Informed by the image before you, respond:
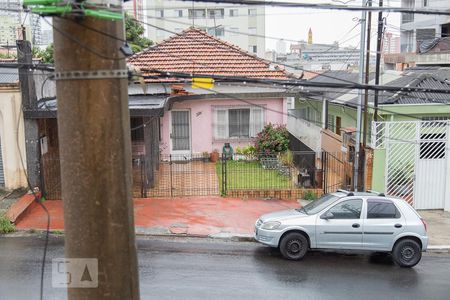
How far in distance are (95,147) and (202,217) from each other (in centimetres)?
1094

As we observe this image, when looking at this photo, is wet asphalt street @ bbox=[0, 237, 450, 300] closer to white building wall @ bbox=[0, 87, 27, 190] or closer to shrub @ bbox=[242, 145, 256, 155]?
white building wall @ bbox=[0, 87, 27, 190]

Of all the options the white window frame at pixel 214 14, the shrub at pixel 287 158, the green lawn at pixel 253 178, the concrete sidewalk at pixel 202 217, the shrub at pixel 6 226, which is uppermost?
the white window frame at pixel 214 14

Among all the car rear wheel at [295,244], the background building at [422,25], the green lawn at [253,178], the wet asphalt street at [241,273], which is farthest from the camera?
the background building at [422,25]

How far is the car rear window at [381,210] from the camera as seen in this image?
11102mm

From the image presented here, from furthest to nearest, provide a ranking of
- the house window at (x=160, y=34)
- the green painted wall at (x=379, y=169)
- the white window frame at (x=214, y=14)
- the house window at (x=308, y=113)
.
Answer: the house window at (x=160, y=34) → the white window frame at (x=214, y=14) → the house window at (x=308, y=113) → the green painted wall at (x=379, y=169)

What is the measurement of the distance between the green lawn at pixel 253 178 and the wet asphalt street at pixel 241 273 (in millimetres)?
4266

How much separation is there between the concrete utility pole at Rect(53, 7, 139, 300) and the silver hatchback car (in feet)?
25.8

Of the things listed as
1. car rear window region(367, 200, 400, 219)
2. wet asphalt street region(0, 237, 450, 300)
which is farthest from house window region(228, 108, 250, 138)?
car rear window region(367, 200, 400, 219)

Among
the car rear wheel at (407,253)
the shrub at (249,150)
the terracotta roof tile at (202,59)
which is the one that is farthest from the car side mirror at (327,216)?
the terracotta roof tile at (202,59)

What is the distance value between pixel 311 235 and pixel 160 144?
10.4 m

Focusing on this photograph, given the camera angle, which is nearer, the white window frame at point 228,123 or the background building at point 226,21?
the white window frame at point 228,123

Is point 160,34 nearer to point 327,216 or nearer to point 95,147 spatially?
point 327,216

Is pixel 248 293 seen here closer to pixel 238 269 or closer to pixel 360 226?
pixel 238 269

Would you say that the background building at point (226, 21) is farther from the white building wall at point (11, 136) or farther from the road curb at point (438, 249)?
the road curb at point (438, 249)
